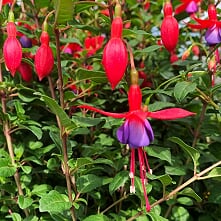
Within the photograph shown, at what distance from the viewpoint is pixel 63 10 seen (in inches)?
34.5

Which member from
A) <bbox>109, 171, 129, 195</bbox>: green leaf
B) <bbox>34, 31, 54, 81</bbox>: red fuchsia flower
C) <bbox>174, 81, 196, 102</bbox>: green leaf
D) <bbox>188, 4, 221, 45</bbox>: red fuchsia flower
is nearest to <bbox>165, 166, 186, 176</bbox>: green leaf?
<bbox>109, 171, 129, 195</bbox>: green leaf

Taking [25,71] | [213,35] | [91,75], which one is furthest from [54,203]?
[213,35]

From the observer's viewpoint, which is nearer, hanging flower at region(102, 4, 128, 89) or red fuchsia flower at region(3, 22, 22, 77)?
hanging flower at region(102, 4, 128, 89)

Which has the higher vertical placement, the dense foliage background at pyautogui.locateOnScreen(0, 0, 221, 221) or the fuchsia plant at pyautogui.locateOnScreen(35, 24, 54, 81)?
the fuchsia plant at pyautogui.locateOnScreen(35, 24, 54, 81)

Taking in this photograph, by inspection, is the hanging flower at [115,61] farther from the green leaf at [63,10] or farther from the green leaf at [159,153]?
the green leaf at [159,153]

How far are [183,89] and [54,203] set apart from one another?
39cm

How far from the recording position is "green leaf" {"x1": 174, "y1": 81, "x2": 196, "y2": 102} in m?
1.03

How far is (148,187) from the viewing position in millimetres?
1072

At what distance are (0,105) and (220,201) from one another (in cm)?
66

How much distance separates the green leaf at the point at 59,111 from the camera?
2.85 ft

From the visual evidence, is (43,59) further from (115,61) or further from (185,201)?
(185,201)

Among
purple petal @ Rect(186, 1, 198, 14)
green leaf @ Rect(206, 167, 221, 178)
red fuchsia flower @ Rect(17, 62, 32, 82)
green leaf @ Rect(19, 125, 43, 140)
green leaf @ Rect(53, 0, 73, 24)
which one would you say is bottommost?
green leaf @ Rect(206, 167, 221, 178)

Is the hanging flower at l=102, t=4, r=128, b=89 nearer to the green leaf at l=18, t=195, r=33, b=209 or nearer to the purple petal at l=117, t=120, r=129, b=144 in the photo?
the purple petal at l=117, t=120, r=129, b=144

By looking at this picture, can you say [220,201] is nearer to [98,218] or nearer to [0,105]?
[98,218]
